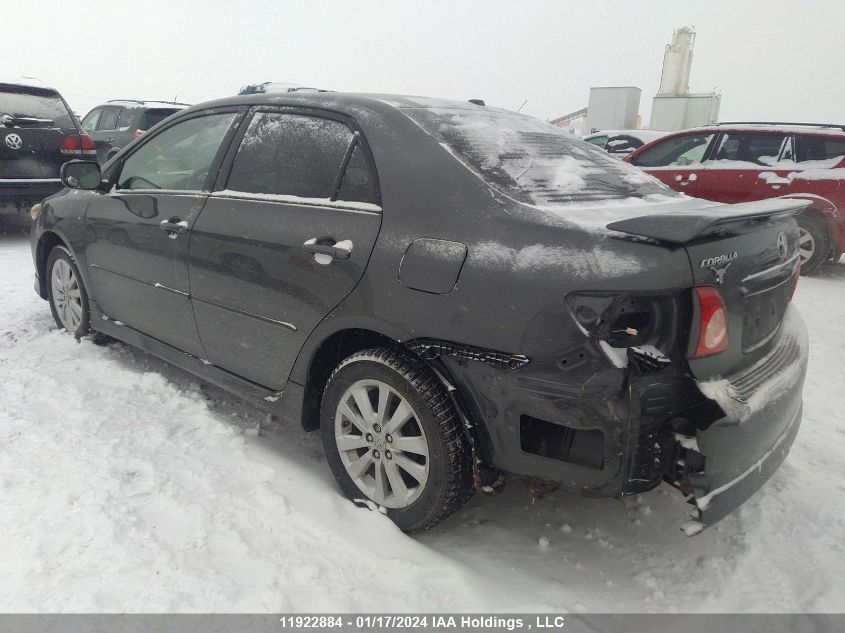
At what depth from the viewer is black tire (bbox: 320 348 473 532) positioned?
2229 millimetres

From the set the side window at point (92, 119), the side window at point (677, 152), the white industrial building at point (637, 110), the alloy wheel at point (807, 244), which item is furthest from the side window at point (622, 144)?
the white industrial building at point (637, 110)

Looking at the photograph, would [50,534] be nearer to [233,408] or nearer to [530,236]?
[233,408]

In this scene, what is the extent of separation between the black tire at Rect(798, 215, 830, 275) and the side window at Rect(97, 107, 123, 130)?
38.2ft

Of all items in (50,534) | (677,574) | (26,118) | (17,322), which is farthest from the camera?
(26,118)

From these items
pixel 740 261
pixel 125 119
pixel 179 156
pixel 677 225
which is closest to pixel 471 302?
pixel 677 225

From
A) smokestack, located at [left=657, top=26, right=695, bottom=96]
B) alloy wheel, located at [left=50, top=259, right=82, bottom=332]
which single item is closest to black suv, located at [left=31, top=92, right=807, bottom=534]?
alloy wheel, located at [left=50, top=259, right=82, bottom=332]

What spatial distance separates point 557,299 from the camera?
1.94m

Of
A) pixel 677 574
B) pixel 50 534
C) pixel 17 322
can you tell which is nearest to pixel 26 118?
pixel 17 322

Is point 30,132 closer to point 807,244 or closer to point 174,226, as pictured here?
point 174,226

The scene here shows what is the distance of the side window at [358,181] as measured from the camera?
2.46 meters

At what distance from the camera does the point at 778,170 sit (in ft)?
23.1

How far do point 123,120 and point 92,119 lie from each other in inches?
58.5

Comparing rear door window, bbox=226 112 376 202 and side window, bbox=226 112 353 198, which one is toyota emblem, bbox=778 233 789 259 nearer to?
rear door window, bbox=226 112 376 202

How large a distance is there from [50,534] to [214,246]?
1.41 m
